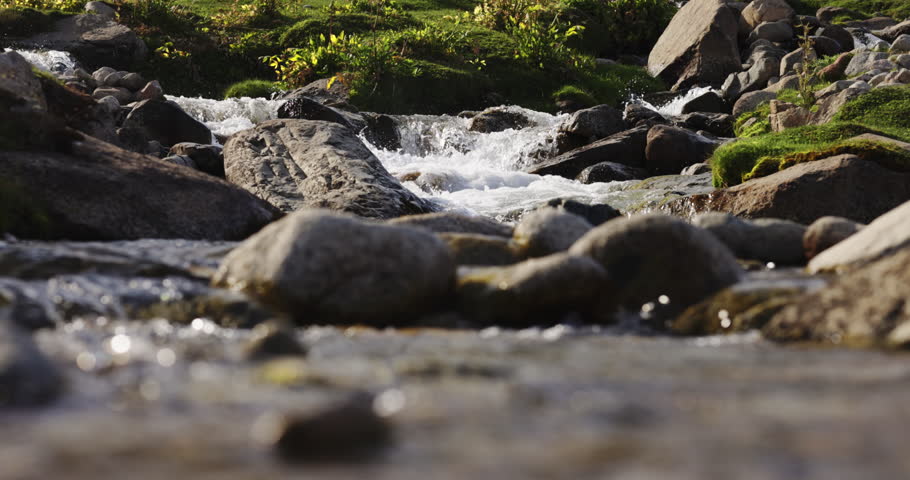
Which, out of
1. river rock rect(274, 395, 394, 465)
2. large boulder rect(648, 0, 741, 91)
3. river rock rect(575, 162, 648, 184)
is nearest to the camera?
river rock rect(274, 395, 394, 465)

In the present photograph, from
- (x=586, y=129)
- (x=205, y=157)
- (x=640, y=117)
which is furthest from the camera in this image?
(x=640, y=117)

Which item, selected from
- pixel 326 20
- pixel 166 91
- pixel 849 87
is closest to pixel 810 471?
pixel 849 87

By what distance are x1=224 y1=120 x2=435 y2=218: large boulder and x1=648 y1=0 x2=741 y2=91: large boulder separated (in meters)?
16.6

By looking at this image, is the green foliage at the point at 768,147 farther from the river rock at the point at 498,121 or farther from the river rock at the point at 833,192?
the river rock at the point at 498,121

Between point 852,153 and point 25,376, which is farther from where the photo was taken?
point 852,153

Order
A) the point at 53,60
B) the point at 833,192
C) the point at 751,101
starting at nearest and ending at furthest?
the point at 833,192 → the point at 751,101 → the point at 53,60

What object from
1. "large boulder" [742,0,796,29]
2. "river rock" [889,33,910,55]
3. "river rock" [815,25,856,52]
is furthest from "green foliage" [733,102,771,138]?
"large boulder" [742,0,796,29]

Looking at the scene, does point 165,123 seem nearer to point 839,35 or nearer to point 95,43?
point 95,43

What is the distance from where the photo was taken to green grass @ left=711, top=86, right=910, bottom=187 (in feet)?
34.7

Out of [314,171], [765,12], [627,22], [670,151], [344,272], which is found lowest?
[627,22]

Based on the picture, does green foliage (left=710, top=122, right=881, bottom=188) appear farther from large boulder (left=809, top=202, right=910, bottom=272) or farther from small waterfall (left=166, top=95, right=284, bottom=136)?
small waterfall (left=166, top=95, right=284, bottom=136)

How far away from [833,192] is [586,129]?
866cm

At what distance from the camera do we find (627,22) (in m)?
30.4

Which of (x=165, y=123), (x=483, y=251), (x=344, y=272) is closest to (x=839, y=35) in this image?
(x=165, y=123)
